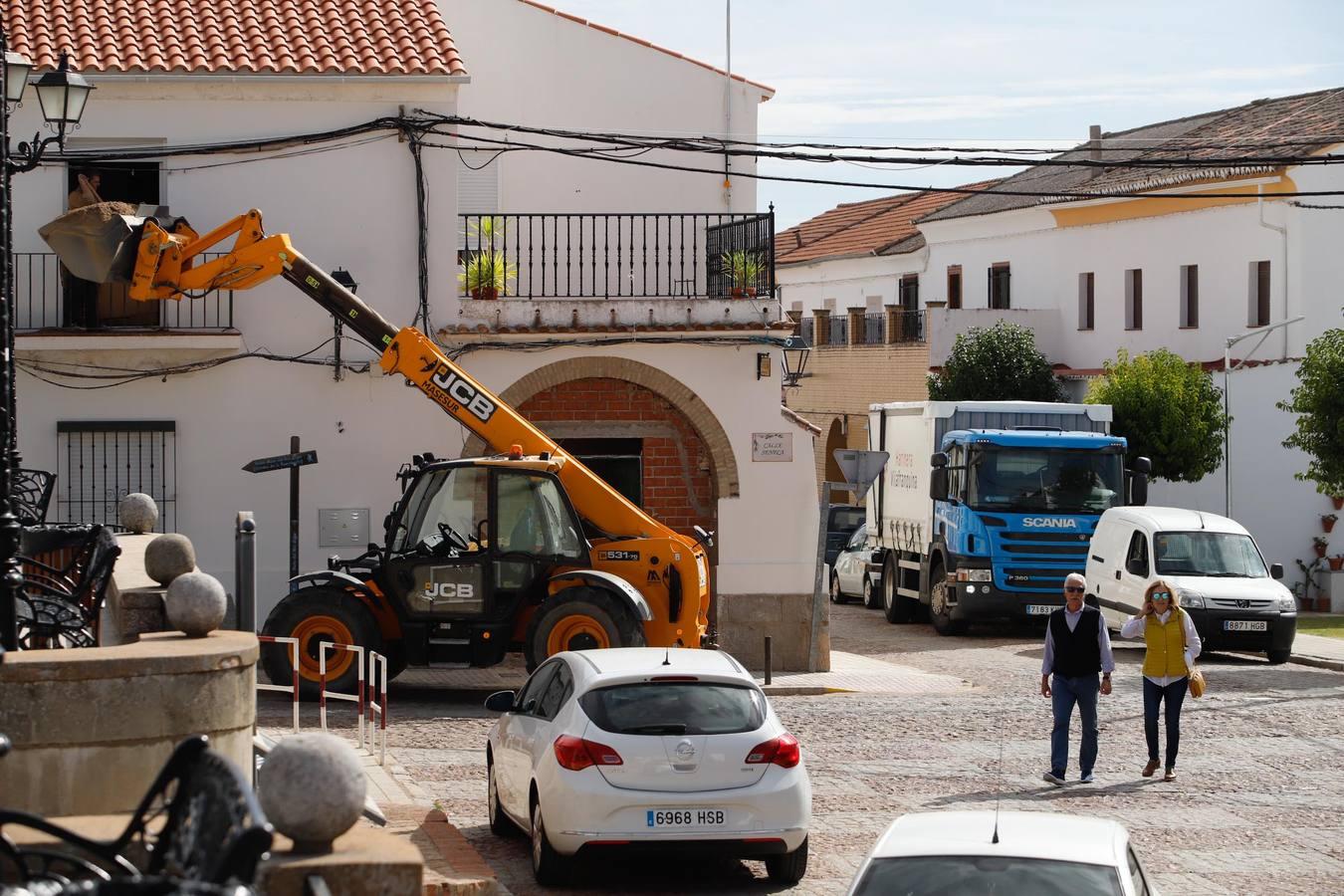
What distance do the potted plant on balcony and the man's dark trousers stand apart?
29.5 feet

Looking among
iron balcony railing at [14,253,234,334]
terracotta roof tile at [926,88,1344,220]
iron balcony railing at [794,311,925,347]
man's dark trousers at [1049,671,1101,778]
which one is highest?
terracotta roof tile at [926,88,1344,220]

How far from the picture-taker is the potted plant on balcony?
23.1 meters

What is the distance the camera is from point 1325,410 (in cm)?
2820

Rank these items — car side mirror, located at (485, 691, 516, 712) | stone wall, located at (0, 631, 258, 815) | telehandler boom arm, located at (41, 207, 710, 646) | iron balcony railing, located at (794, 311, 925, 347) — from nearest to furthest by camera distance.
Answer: stone wall, located at (0, 631, 258, 815) < car side mirror, located at (485, 691, 516, 712) < telehandler boom arm, located at (41, 207, 710, 646) < iron balcony railing, located at (794, 311, 925, 347)

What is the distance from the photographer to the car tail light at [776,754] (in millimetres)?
10859

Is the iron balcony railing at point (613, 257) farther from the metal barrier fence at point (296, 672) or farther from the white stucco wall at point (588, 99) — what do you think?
the metal barrier fence at point (296, 672)

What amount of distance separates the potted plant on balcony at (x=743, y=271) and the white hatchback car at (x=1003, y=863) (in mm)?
15741

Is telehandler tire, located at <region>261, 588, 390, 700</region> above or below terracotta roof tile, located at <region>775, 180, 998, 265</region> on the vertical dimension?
below

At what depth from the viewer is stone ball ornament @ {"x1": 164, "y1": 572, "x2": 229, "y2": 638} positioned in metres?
8.62

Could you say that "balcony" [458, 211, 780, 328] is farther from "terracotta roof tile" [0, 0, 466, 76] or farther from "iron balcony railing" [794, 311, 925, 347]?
"iron balcony railing" [794, 311, 925, 347]

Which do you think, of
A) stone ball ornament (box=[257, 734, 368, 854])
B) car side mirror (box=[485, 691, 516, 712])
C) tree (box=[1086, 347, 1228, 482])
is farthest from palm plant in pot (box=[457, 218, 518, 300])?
tree (box=[1086, 347, 1228, 482])

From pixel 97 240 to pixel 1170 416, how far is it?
24.2 metres

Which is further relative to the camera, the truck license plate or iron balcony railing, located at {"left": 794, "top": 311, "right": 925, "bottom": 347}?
iron balcony railing, located at {"left": 794, "top": 311, "right": 925, "bottom": 347}

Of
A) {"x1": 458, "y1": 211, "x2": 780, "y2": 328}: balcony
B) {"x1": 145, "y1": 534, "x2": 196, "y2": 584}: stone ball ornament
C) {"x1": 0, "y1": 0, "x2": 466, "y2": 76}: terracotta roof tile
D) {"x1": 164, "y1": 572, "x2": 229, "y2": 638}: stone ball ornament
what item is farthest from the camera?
{"x1": 458, "y1": 211, "x2": 780, "y2": 328}: balcony
